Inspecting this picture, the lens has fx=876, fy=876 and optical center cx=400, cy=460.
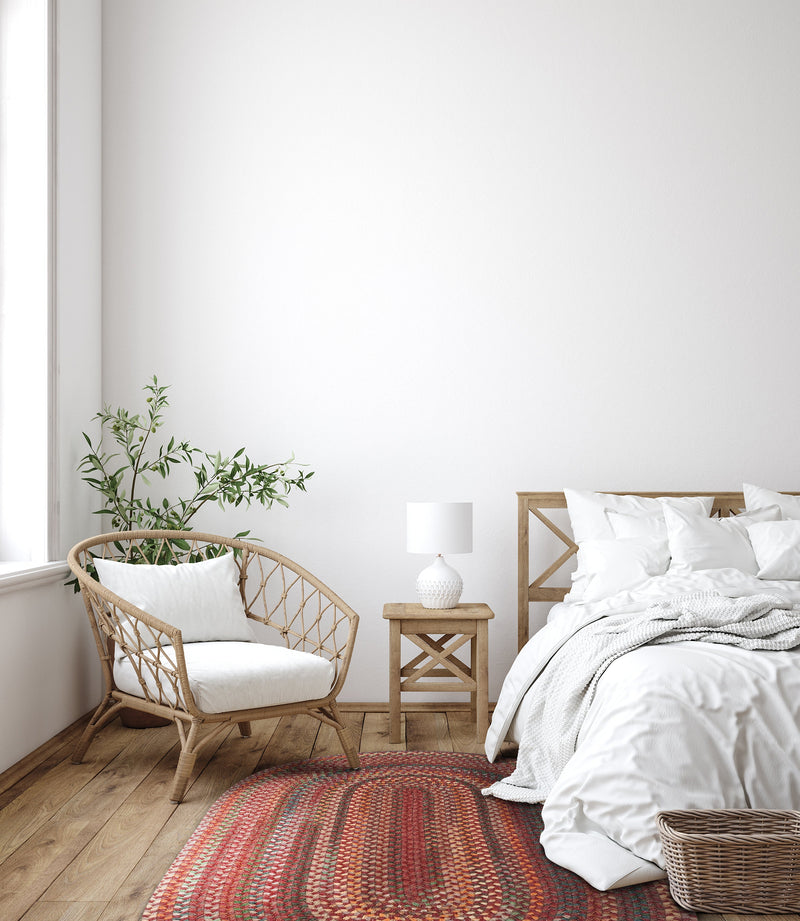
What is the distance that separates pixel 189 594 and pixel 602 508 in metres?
1.80

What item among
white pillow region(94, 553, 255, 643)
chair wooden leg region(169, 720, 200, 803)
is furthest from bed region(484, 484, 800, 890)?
white pillow region(94, 553, 255, 643)

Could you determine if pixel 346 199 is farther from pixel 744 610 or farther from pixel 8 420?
pixel 744 610

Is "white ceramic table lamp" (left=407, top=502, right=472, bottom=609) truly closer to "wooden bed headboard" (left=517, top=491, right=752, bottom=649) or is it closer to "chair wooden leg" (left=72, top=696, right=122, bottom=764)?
"wooden bed headboard" (left=517, top=491, right=752, bottom=649)

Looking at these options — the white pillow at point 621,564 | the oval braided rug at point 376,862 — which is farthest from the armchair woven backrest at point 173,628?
the white pillow at point 621,564

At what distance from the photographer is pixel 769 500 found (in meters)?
3.83

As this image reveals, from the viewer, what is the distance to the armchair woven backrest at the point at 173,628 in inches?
119

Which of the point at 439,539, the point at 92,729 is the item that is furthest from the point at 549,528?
the point at 92,729

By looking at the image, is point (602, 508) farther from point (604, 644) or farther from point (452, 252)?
point (452, 252)

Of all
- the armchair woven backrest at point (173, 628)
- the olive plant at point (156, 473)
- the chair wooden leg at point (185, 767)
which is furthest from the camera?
the olive plant at point (156, 473)

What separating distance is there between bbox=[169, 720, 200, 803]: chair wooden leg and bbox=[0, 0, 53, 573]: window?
46.0 inches

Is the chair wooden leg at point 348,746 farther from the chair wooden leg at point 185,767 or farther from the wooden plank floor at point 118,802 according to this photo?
the chair wooden leg at point 185,767

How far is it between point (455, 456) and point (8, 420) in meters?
1.98

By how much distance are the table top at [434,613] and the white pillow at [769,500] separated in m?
1.27

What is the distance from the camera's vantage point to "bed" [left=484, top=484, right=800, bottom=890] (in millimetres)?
2277
